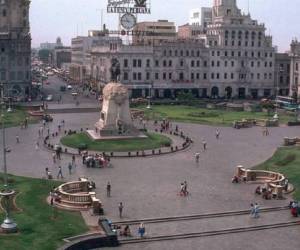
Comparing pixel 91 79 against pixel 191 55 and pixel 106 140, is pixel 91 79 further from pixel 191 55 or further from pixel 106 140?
pixel 106 140

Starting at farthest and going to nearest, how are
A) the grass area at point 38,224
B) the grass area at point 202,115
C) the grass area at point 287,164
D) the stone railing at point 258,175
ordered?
the grass area at point 202,115
the grass area at point 287,164
the stone railing at point 258,175
the grass area at point 38,224

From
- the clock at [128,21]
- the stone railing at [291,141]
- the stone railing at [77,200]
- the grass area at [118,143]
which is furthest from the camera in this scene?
the clock at [128,21]

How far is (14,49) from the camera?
141m

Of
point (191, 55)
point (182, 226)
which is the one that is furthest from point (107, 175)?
point (191, 55)

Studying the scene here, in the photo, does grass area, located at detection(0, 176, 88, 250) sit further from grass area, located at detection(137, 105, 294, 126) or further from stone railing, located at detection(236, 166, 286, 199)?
grass area, located at detection(137, 105, 294, 126)

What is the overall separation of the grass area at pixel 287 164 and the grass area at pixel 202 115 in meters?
30.2

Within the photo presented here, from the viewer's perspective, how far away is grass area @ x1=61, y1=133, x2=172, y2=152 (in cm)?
7388

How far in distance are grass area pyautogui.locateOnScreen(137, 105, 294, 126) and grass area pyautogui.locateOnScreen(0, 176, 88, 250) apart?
55767 millimetres

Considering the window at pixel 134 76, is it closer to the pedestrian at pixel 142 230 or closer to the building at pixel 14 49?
the building at pixel 14 49

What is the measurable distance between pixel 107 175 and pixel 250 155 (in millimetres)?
20056

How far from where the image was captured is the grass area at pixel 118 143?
73875 mm

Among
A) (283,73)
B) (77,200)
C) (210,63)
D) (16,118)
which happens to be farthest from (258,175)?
(283,73)

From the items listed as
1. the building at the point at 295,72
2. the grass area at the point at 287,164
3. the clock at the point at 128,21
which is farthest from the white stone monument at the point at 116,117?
the building at the point at 295,72

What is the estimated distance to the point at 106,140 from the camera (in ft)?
255
